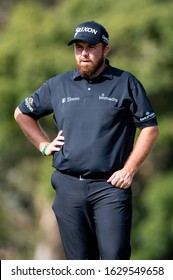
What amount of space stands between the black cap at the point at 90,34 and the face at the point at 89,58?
39 mm

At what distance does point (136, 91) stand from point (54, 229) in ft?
75.1

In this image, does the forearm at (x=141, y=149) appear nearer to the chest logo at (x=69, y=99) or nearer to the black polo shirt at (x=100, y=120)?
the black polo shirt at (x=100, y=120)

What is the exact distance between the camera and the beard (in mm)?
6926

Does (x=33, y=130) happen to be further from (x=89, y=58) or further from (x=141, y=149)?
(x=141, y=149)

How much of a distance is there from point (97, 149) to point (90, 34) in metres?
0.76

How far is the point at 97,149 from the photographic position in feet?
22.5

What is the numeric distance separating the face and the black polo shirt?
0.07 meters

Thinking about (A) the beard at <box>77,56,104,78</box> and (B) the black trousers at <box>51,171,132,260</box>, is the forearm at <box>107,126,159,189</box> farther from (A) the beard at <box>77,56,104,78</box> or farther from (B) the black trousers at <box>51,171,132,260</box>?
(A) the beard at <box>77,56,104,78</box>

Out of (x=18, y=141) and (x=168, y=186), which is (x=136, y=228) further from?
(x=18, y=141)

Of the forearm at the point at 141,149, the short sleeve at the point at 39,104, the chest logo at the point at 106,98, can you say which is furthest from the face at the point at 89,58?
the forearm at the point at 141,149

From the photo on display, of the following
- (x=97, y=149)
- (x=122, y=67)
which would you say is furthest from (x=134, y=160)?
(x=122, y=67)

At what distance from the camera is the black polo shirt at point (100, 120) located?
6.87 m

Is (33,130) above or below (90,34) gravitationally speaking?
below

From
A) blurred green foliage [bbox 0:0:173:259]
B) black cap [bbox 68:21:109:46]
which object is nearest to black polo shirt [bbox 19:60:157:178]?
black cap [bbox 68:21:109:46]
